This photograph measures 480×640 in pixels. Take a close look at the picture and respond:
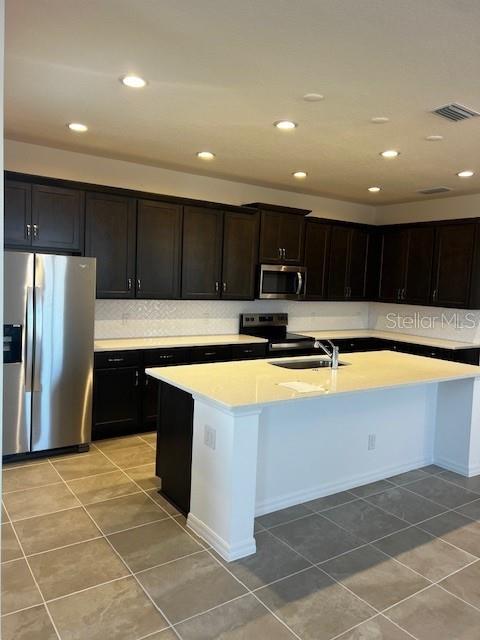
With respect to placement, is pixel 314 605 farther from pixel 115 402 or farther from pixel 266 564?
pixel 115 402

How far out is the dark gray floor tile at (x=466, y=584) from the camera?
2457 mm

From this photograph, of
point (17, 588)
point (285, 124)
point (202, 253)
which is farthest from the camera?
point (202, 253)

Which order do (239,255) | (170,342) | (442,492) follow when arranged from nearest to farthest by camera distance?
(442,492), (170,342), (239,255)

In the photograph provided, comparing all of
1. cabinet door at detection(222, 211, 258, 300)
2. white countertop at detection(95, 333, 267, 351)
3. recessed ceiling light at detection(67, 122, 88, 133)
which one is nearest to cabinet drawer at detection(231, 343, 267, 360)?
white countertop at detection(95, 333, 267, 351)

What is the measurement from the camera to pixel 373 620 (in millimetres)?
2250

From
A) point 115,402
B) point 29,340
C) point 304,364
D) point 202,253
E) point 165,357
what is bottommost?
point 115,402

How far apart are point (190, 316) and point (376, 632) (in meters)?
3.96

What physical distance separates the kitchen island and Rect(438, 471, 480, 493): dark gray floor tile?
0.19ft

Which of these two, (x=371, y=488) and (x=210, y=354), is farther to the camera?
(x=210, y=354)

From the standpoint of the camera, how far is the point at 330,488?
3.62 metres

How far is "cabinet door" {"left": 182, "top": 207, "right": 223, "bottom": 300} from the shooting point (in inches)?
206

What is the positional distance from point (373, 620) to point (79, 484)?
228 centimetres

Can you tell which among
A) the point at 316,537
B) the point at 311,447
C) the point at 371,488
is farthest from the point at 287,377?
the point at 371,488

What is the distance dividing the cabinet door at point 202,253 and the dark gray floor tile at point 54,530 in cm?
265
